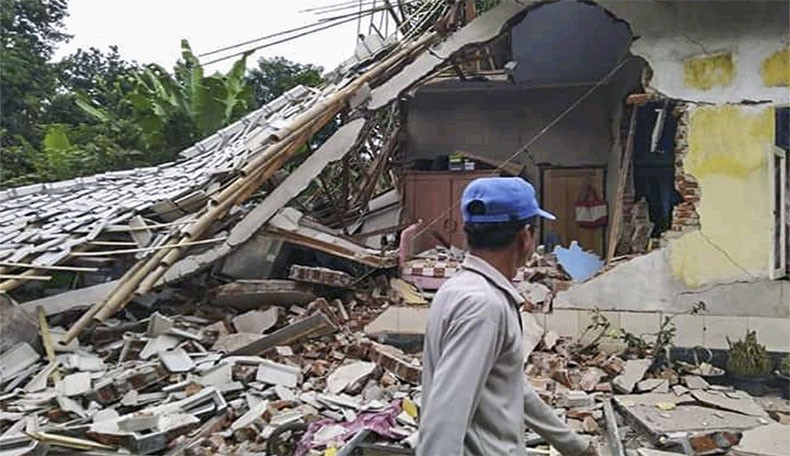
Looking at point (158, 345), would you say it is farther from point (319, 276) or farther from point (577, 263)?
point (577, 263)

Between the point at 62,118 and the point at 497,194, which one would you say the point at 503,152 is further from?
the point at 62,118

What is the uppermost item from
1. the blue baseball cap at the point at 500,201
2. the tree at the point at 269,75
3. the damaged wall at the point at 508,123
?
the tree at the point at 269,75

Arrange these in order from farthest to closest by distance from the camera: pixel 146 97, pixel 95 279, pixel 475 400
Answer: pixel 146 97 < pixel 95 279 < pixel 475 400

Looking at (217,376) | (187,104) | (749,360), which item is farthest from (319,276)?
(187,104)

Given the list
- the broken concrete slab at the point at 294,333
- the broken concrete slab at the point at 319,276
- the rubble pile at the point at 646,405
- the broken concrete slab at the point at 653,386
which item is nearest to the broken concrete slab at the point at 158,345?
the broken concrete slab at the point at 294,333

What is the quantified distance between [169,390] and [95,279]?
2838mm

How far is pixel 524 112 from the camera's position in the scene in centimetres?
1121

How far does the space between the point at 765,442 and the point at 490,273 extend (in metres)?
4.29

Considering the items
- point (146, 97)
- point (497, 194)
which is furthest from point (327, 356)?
point (146, 97)

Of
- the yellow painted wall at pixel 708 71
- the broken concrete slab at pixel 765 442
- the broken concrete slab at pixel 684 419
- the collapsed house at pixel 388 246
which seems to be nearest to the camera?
the broken concrete slab at pixel 765 442

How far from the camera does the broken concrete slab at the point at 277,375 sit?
6090 millimetres

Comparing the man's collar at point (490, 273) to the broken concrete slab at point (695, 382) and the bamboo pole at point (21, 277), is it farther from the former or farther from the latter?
the bamboo pole at point (21, 277)

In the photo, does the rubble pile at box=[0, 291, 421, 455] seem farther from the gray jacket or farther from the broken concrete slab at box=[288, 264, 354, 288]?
the gray jacket

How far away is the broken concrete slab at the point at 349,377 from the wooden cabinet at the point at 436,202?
4.65 meters
